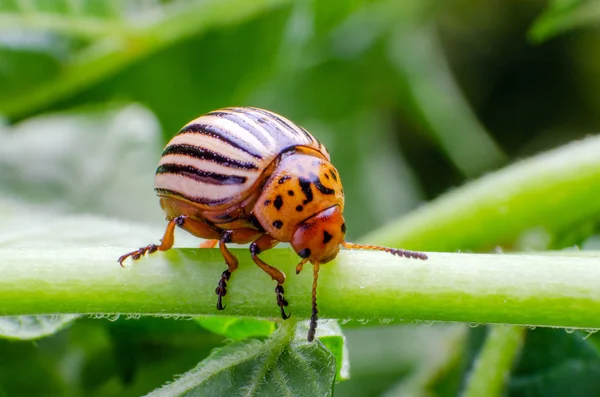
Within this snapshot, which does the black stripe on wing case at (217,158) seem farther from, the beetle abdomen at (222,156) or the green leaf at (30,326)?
the green leaf at (30,326)

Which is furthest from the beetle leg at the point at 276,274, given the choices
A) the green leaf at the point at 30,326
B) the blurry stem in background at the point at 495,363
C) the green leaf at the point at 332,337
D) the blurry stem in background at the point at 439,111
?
the blurry stem in background at the point at 439,111

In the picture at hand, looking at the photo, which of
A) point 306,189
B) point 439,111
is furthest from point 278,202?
point 439,111

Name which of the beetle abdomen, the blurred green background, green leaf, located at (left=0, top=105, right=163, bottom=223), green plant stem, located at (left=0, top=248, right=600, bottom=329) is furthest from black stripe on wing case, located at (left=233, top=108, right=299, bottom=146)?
green leaf, located at (left=0, top=105, right=163, bottom=223)

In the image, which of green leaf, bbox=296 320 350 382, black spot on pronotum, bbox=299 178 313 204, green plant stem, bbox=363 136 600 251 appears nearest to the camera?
green leaf, bbox=296 320 350 382

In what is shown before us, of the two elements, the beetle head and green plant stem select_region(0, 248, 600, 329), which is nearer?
green plant stem select_region(0, 248, 600, 329)

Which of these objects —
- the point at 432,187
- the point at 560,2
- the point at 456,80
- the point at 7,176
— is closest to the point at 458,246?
the point at 560,2

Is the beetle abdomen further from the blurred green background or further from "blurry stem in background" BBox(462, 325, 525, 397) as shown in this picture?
"blurry stem in background" BBox(462, 325, 525, 397)

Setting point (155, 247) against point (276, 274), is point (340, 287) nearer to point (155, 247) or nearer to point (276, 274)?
point (276, 274)

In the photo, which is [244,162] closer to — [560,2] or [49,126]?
[560,2]
